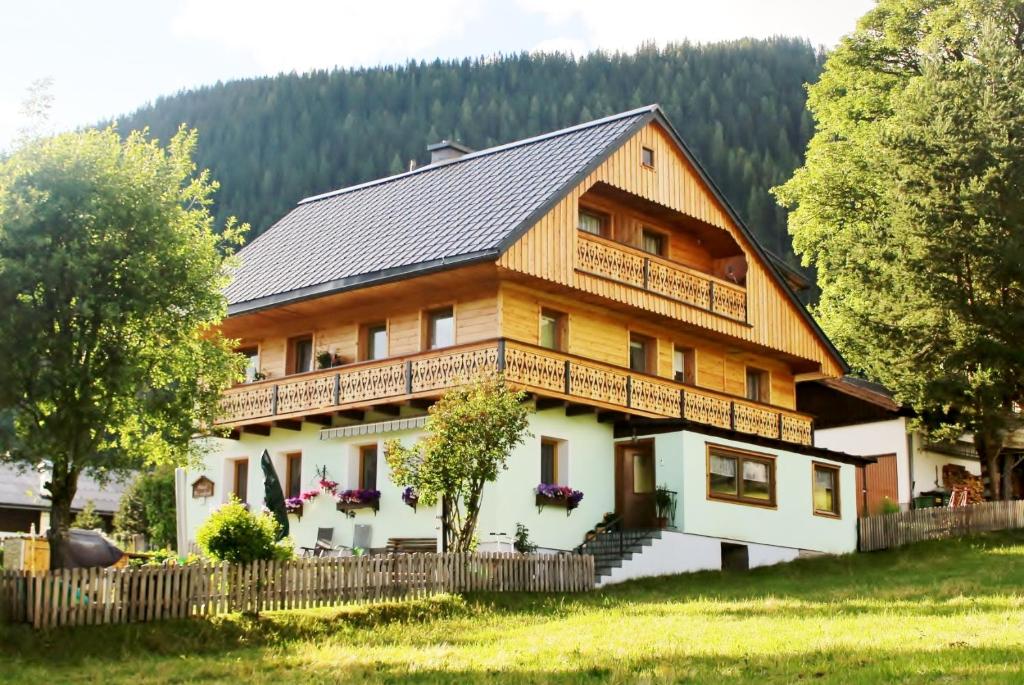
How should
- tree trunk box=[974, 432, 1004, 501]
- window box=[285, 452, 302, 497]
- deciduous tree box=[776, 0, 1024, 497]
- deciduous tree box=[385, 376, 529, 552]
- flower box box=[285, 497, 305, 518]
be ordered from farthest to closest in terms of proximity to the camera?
tree trunk box=[974, 432, 1004, 501] → deciduous tree box=[776, 0, 1024, 497] → window box=[285, 452, 302, 497] → flower box box=[285, 497, 305, 518] → deciduous tree box=[385, 376, 529, 552]

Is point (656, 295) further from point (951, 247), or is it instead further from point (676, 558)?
point (951, 247)

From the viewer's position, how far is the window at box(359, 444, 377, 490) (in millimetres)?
31969

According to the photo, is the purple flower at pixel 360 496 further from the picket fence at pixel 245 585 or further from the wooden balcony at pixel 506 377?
the picket fence at pixel 245 585

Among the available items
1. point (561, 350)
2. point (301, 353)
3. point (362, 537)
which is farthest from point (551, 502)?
point (301, 353)

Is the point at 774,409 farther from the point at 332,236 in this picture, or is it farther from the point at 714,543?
the point at 332,236

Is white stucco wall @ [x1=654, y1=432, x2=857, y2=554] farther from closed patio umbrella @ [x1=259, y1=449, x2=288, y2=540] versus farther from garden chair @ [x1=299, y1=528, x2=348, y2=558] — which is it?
closed patio umbrella @ [x1=259, y1=449, x2=288, y2=540]

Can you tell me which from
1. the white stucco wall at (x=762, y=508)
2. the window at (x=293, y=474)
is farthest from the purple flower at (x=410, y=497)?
the white stucco wall at (x=762, y=508)

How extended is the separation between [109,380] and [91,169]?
3.41 metres

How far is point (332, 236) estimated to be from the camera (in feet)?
120

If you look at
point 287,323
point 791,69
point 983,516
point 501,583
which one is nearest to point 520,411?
point 501,583

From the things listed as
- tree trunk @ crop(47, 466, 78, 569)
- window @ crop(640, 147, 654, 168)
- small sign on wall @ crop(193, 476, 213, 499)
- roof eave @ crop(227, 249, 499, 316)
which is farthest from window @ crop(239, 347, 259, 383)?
tree trunk @ crop(47, 466, 78, 569)

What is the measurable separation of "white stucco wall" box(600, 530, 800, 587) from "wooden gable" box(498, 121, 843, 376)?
5.57 metres

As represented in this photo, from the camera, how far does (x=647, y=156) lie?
34.4 metres

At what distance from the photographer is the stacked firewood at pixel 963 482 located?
1658 inches
